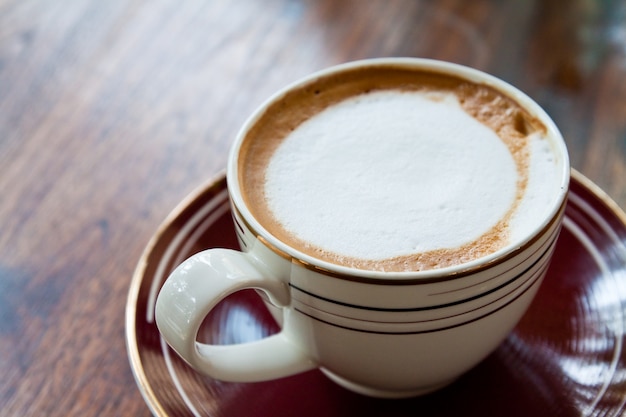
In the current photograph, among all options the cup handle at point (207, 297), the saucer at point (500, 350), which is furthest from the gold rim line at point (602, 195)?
the cup handle at point (207, 297)

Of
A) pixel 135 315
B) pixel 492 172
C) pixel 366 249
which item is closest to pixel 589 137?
pixel 492 172

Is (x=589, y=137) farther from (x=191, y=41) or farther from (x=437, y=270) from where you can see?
(x=191, y=41)

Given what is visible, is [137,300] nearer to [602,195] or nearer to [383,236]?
[383,236]

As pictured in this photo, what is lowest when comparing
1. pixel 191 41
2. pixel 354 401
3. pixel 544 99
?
pixel 354 401

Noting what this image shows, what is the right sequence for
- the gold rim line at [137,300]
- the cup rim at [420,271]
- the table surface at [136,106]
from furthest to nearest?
1. the table surface at [136,106]
2. the gold rim line at [137,300]
3. the cup rim at [420,271]

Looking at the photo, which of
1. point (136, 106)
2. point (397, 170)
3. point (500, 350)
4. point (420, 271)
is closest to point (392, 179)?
point (397, 170)

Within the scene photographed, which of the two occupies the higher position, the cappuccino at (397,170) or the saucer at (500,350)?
the cappuccino at (397,170)

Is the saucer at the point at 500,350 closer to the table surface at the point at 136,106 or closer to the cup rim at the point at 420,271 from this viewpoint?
the table surface at the point at 136,106

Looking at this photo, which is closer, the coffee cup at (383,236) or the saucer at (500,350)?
the coffee cup at (383,236)
